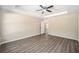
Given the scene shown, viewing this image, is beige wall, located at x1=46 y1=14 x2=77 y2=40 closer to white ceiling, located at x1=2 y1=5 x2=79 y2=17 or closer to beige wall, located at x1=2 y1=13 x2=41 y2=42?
white ceiling, located at x1=2 y1=5 x2=79 y2=17

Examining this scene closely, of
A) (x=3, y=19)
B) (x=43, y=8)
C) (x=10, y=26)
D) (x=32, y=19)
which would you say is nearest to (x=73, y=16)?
(x=43, y=8)

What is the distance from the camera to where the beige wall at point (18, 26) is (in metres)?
1.50

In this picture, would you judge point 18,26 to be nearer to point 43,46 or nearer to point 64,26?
point 43,46

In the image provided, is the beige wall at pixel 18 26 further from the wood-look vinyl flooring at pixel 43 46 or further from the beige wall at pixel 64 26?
the beige wall at pixel 64 26

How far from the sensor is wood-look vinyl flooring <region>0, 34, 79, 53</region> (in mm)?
1497

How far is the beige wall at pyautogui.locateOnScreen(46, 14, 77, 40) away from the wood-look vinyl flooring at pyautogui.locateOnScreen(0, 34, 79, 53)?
0.13 m

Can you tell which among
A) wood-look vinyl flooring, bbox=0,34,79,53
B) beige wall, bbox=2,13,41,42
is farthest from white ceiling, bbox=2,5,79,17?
wood-look vinyl flooring, bbox=0,34,79,53

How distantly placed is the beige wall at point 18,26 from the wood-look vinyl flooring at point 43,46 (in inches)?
5.9

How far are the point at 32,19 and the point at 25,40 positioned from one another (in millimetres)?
545

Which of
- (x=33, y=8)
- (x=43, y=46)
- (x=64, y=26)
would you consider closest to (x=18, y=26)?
(x=33, y=8)
